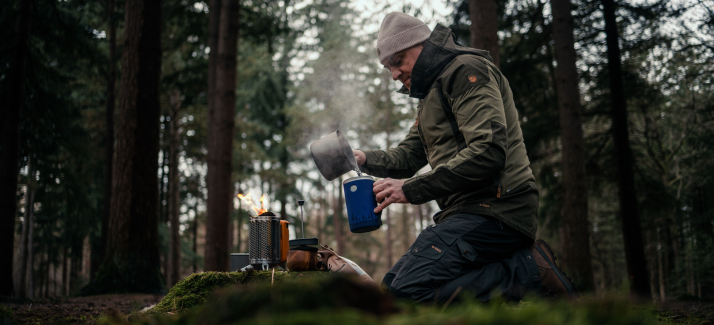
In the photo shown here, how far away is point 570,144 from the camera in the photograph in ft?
31.1

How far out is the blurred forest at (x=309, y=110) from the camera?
8.39 meters

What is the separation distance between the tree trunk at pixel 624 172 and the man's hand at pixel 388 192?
8200 millimetres

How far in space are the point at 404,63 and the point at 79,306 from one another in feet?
14.8

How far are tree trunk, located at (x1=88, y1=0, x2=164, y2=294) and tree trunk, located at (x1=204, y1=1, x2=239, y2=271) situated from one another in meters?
1.24

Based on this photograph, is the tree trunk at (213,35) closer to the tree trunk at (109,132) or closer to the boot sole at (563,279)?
the tree trunk at (109,132)

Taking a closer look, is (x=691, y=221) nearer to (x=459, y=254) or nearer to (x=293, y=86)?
(x=459, y=254)

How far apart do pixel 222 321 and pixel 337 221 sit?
88.1 feet

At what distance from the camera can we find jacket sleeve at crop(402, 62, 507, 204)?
272 centimetres

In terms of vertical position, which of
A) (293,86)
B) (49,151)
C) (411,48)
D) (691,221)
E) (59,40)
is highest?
(293,86)

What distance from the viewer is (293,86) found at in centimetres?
2619

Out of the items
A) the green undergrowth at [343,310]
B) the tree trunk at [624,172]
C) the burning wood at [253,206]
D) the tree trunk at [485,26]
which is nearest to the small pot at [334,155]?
the burning wood at [253,206]

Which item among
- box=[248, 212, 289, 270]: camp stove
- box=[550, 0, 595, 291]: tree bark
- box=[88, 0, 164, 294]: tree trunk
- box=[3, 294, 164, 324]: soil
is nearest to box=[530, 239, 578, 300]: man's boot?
box=[248, 212, 289, 270]: camp stove


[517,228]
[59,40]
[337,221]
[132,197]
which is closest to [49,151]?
[59,40]

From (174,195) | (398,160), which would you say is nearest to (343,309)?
(398,160)
